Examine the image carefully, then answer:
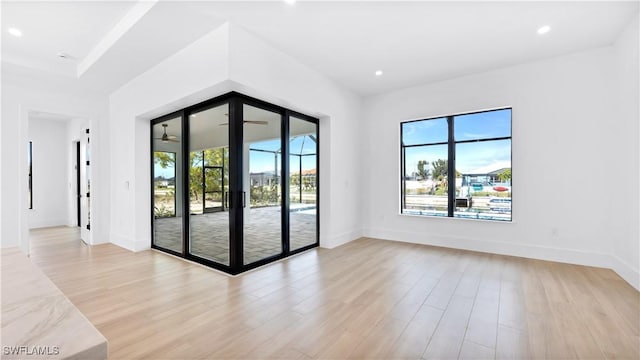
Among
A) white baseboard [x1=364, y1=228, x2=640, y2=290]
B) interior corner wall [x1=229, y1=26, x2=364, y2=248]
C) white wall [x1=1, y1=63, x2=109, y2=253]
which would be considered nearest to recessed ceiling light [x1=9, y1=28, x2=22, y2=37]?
white wall [x1=1, y1=63, x2=109, y2=253]

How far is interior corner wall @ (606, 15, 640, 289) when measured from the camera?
3266mm

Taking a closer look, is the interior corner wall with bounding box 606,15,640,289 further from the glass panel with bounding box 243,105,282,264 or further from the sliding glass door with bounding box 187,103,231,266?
the sliding glass door with bounding box 187,103,231,266

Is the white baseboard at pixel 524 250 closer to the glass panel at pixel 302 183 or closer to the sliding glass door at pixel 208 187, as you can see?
Answer: the glass panel at pixel 302 183

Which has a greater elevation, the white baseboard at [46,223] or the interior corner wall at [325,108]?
the interior corner wall at [325,108]

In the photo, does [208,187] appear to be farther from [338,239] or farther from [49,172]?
[49,172]

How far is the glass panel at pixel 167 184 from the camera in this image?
183 inches

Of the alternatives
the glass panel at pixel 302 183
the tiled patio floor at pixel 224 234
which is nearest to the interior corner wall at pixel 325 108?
the glass panel at pixel 302 183

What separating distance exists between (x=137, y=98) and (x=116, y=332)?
151 inches

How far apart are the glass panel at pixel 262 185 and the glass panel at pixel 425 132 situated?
2666 mm

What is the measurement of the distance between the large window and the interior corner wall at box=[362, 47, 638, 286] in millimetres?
176

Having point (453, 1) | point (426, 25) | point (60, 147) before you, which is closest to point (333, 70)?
point (426, 25)

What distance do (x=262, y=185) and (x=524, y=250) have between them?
4204 mm

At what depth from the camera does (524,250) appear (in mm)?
4434

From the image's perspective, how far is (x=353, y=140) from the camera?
19.0 ft
